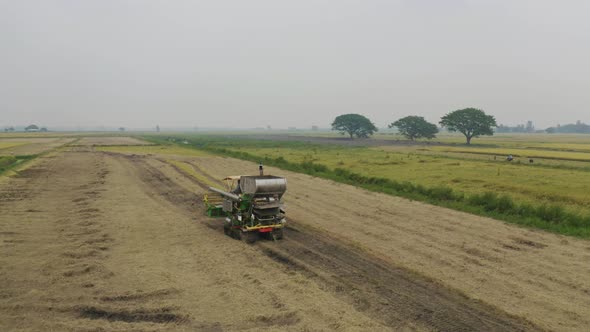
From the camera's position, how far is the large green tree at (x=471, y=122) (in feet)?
319

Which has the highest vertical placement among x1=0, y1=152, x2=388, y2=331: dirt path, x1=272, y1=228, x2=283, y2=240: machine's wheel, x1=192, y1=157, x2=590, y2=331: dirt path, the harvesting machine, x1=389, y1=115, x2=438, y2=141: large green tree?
x1=389, y1=115, x2=438, y2=141: large green tree

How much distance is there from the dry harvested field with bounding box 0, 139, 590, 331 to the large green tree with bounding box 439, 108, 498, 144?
88.5 m

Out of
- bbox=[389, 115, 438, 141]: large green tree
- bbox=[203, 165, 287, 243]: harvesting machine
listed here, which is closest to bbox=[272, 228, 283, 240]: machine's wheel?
bbox=[203, 165, 287, 243]: harvesting machine

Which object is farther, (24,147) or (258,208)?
(24,147)

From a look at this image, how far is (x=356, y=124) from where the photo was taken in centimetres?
14312

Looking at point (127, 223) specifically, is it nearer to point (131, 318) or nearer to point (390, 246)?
point (131, 318)

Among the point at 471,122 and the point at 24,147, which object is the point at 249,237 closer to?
the point at 24,147

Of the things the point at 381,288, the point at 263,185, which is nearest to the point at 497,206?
the point at 381,288

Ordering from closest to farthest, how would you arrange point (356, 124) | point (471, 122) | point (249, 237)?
point (249, 237)
point (471, 122)
point (356, 124)

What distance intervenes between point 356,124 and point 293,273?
444ft

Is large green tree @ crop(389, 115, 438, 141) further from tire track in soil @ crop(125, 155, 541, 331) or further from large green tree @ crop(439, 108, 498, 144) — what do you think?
tire track in soil @ crop(125, 155, 541, 331)

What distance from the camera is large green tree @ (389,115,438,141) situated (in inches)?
4439

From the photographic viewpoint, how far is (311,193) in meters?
24.8

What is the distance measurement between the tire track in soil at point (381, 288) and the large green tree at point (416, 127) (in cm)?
10550
